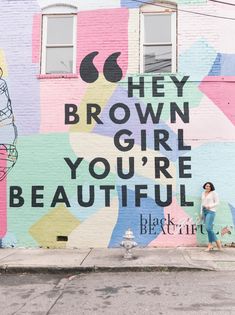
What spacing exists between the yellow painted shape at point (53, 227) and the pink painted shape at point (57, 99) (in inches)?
83.2

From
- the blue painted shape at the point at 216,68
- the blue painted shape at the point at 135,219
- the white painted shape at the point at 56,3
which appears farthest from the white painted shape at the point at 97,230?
the white painted shape at the point at 56,3

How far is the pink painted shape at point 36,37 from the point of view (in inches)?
471

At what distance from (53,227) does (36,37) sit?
505 cm

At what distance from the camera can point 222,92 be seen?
11445mm

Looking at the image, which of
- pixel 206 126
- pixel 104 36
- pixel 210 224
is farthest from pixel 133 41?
pixel 210 224

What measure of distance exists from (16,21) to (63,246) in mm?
6092

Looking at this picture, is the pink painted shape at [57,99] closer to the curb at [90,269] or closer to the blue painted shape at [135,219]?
the blue painted shape at [135,219]

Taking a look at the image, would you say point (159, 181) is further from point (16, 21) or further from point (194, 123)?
point (16, 21)

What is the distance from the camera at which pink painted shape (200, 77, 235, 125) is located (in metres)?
11.4

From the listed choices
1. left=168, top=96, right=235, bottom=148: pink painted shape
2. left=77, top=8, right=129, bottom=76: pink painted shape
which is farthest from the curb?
left=77, top=8, right=129, bottom=76: pink painted shape

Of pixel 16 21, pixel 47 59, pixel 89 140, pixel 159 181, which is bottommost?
pixel 159 181

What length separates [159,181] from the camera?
37.2 feet

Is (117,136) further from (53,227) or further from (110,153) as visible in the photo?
(53,227)

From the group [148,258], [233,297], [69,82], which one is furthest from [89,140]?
[233,297]
